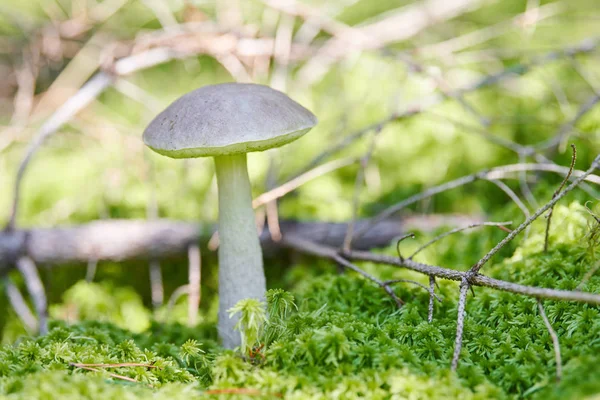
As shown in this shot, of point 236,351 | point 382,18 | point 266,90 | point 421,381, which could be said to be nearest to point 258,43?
point 382,18

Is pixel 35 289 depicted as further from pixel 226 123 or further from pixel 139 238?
pixel 226 123

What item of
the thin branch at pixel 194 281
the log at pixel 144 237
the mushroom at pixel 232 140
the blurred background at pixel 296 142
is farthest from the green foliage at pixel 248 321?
the log at pixel 144 237

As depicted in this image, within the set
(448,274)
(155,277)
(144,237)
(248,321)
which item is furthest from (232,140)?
(155,277)

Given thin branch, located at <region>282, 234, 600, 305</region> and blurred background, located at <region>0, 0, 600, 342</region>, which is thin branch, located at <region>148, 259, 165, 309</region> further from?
thin branch, located at <region>282, 234, 600, 305</region>

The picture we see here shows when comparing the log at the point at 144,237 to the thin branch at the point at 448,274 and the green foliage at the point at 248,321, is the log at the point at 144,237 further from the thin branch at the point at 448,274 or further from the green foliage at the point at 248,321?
the green foliage at the point at 248,321

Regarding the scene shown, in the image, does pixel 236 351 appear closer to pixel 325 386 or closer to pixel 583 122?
pixel 325 386

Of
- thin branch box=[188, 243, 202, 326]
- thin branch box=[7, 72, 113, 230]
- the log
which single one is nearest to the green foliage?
thin branch box=[188, 243, 202, 326]
